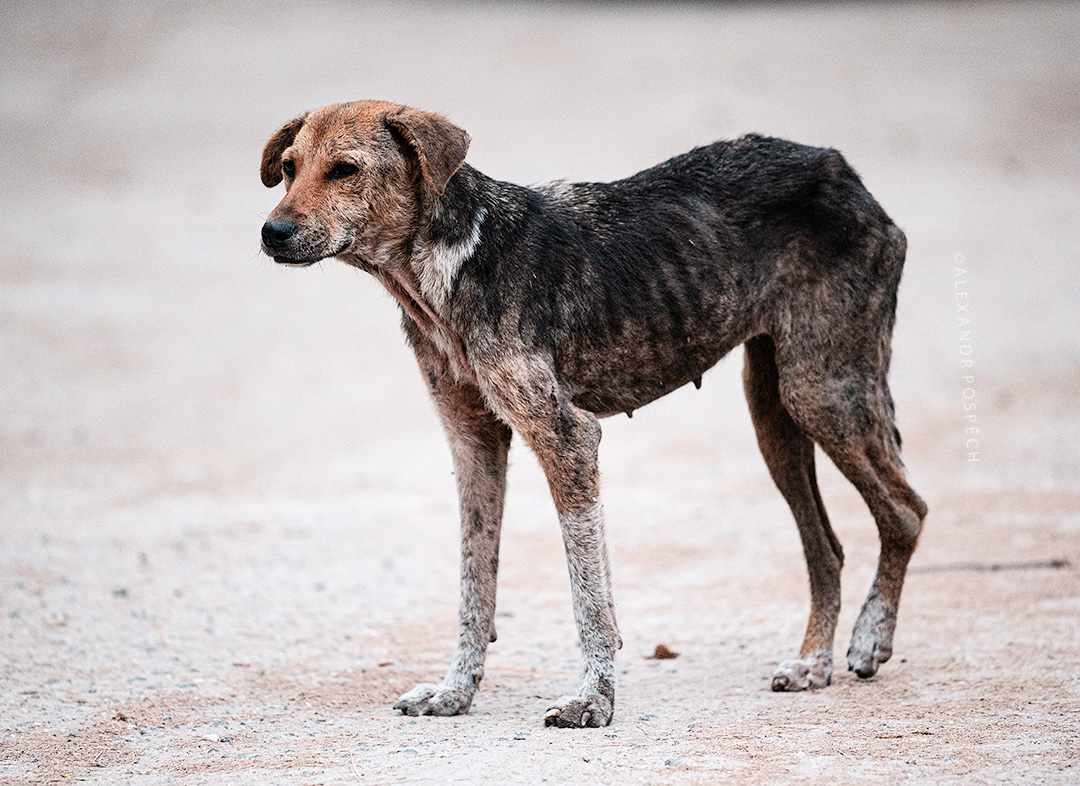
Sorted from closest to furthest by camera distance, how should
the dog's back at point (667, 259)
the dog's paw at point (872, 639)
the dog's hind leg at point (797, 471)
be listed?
1. the dog's back at point (667, 259)
2. the dog's paw at point (872, 639)
3. the dog's hind leg at point (797, 471)

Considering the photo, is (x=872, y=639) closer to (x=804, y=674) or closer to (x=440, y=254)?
(x=804, y=674)

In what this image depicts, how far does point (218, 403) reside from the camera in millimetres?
→ 14148

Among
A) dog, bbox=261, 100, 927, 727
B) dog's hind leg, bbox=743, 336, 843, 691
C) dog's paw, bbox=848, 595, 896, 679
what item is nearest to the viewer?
dog, bbox=261, 100, 927, 727

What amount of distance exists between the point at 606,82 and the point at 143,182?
25.7 ft

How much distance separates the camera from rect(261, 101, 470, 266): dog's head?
482 cm

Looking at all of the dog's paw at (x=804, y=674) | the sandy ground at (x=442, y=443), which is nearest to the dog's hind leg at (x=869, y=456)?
the dog's paw at (x=804, y=674)

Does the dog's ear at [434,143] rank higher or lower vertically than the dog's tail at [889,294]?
higher

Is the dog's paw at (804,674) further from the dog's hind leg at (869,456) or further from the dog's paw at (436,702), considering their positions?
the dog's paw at (436,702)

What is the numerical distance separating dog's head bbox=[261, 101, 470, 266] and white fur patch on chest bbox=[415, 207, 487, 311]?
0.13 metres

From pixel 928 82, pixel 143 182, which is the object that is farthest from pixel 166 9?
pixel 928 82

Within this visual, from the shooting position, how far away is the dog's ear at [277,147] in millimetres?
5449

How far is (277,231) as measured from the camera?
15.4 feet

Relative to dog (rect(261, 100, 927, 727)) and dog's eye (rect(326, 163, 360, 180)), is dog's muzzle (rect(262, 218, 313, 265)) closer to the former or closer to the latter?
dog (rect(261, 100, 927, 727))

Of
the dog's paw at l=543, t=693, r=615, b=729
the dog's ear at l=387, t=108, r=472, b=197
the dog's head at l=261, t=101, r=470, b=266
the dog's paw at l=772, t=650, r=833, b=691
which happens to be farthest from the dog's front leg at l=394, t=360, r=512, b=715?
the dog's paw at l=772, t=650, r=833, b=691
